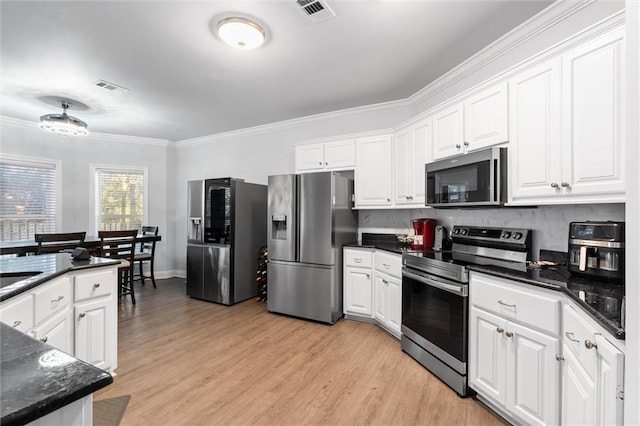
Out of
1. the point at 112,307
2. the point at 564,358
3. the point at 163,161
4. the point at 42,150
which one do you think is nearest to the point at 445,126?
the point at 564,358

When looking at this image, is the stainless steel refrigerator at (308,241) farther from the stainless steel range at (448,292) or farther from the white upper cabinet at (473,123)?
the white upper cabinet at (473,123)

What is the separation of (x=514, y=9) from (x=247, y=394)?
330 centimetres

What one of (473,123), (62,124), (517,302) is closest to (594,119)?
(473,123)

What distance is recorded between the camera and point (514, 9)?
2117 mm

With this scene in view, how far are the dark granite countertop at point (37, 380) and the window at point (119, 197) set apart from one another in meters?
5.49

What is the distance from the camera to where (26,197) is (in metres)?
4.61

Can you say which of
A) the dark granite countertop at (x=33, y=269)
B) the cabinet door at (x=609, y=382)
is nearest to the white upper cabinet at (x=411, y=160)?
the cabinet door at (x=609, y=382)

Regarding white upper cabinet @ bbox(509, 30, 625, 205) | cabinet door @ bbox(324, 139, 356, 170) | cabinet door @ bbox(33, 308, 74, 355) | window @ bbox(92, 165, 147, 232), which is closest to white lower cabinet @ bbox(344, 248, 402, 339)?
cabinet door @ bbox(324, 139, 356, 170)

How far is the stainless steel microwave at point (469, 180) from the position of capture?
213cm

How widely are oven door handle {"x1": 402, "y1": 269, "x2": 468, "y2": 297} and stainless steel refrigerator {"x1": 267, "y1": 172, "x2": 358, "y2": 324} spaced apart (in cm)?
102

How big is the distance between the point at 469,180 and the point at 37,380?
2.52m

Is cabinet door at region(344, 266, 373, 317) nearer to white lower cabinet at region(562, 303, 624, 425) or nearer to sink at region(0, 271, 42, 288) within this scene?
white lower cabinet at region(562, 303, 624, 425)

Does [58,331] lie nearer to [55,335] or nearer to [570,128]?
[55,335]

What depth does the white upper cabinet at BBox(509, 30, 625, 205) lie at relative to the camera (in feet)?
5.06
